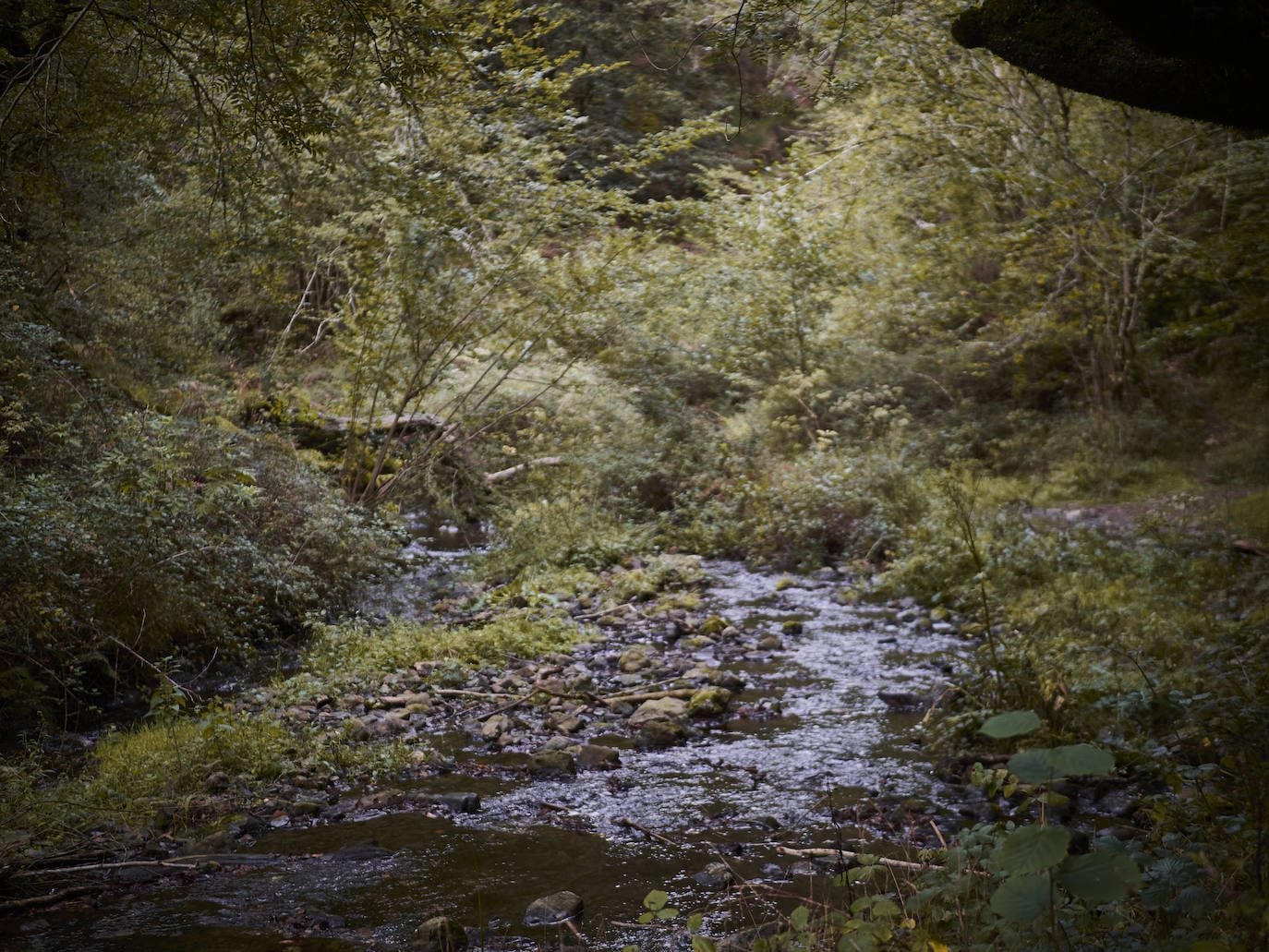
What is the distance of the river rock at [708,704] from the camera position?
20.3 ft

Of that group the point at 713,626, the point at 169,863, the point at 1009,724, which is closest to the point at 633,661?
the point at 713,626

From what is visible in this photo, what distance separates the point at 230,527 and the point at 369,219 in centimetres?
338

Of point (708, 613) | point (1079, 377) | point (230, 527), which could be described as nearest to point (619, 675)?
point (708, 613)

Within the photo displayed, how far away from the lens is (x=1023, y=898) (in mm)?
1841

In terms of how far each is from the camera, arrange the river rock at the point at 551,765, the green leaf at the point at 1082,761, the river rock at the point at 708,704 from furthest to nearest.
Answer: the river rock at the point at 708,704
the river rock at the point at 551,765
the green leaf at the point at 1082,761

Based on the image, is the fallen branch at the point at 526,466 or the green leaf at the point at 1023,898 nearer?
the green leaf at the point at 1023,898

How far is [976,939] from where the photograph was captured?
2305 millimetres

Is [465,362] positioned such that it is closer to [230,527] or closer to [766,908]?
[230,527]

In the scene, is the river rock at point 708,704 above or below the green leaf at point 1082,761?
below

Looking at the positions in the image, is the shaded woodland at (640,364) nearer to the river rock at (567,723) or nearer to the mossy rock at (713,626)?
the mossy rock at (713,626)

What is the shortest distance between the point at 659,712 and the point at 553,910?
267 cm

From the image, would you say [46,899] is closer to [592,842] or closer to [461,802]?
[461,802]

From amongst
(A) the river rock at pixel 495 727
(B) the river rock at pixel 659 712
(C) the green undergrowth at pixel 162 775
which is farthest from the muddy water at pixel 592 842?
(C) the green undergrowth at pixel 162 775

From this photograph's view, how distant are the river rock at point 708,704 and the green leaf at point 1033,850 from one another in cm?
442
